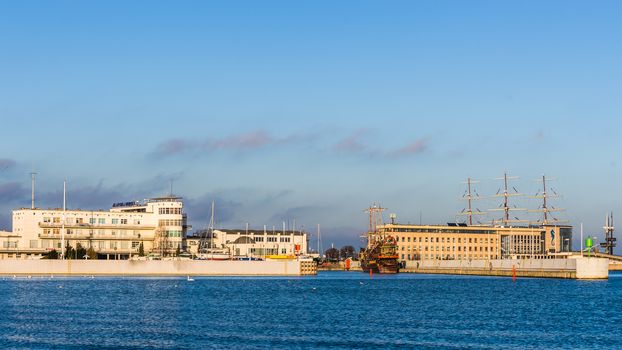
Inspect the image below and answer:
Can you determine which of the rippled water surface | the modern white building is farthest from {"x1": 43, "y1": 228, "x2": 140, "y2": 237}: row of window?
the rippled water surface

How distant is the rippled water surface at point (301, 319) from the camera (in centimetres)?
5931

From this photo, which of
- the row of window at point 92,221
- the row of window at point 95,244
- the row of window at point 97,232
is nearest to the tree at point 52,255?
the row of window at point 95,244

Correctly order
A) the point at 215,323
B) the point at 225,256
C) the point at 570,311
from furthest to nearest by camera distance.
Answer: the point at 225,256 → the point at 570,311 → the point at 215,323

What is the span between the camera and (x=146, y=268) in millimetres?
161875

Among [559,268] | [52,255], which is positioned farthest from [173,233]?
[559,268]

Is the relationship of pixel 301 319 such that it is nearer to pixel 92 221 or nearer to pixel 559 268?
pixel 559 268

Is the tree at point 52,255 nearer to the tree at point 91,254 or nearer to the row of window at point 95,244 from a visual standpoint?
the row of window at point 95,244

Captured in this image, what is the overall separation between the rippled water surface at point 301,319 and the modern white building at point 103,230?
62.4m

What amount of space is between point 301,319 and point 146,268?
9172cm

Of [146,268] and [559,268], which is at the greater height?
[146,268]

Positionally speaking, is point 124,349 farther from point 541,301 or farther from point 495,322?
point 541,301

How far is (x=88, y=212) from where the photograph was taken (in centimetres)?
18350

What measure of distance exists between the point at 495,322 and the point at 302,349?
75.3 feet

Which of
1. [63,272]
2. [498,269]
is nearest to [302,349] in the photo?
[63,272]
